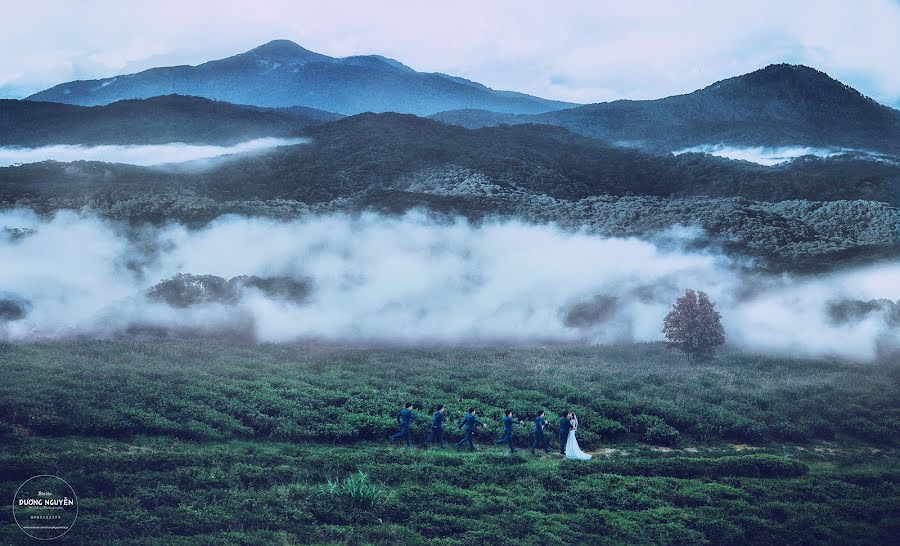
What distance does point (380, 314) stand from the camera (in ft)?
143

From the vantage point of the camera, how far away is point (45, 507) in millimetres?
15820

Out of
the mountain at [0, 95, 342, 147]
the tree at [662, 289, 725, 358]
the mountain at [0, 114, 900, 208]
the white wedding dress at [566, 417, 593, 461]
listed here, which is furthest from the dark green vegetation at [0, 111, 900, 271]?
the white wedding dress at [566, 417, 593, 461]

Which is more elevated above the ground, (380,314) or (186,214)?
(186,214)

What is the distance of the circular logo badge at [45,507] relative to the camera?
1512 cm

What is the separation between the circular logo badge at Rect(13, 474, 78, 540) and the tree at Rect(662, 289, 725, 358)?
3034 cm

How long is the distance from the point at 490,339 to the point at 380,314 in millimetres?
7122

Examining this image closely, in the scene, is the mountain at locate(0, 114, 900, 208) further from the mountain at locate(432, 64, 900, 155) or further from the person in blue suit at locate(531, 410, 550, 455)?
the person in blue suit at locate(531, 410, 550, 455)

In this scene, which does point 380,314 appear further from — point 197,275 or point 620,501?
point 620,501

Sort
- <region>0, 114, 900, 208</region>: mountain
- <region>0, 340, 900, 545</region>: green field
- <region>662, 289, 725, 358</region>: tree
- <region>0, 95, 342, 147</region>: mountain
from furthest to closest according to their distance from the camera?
<region>0, 95, 342, 147</region>: mountain, <region>0, 114, 900, 208</region>: mountain, <region>662, 289, 725, 358</region>: tree, <region>0, 340, 900, 545</region>: green field

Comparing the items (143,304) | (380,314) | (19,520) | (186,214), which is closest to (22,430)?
(19,520)

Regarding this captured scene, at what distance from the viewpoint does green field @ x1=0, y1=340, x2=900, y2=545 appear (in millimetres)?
17047

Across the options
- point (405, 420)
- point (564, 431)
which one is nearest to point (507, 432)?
point (564, 431)

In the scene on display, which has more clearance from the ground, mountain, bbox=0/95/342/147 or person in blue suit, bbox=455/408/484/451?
mountain, bbox=0/95/342/147

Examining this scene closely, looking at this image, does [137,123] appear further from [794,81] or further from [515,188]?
[794,81]
